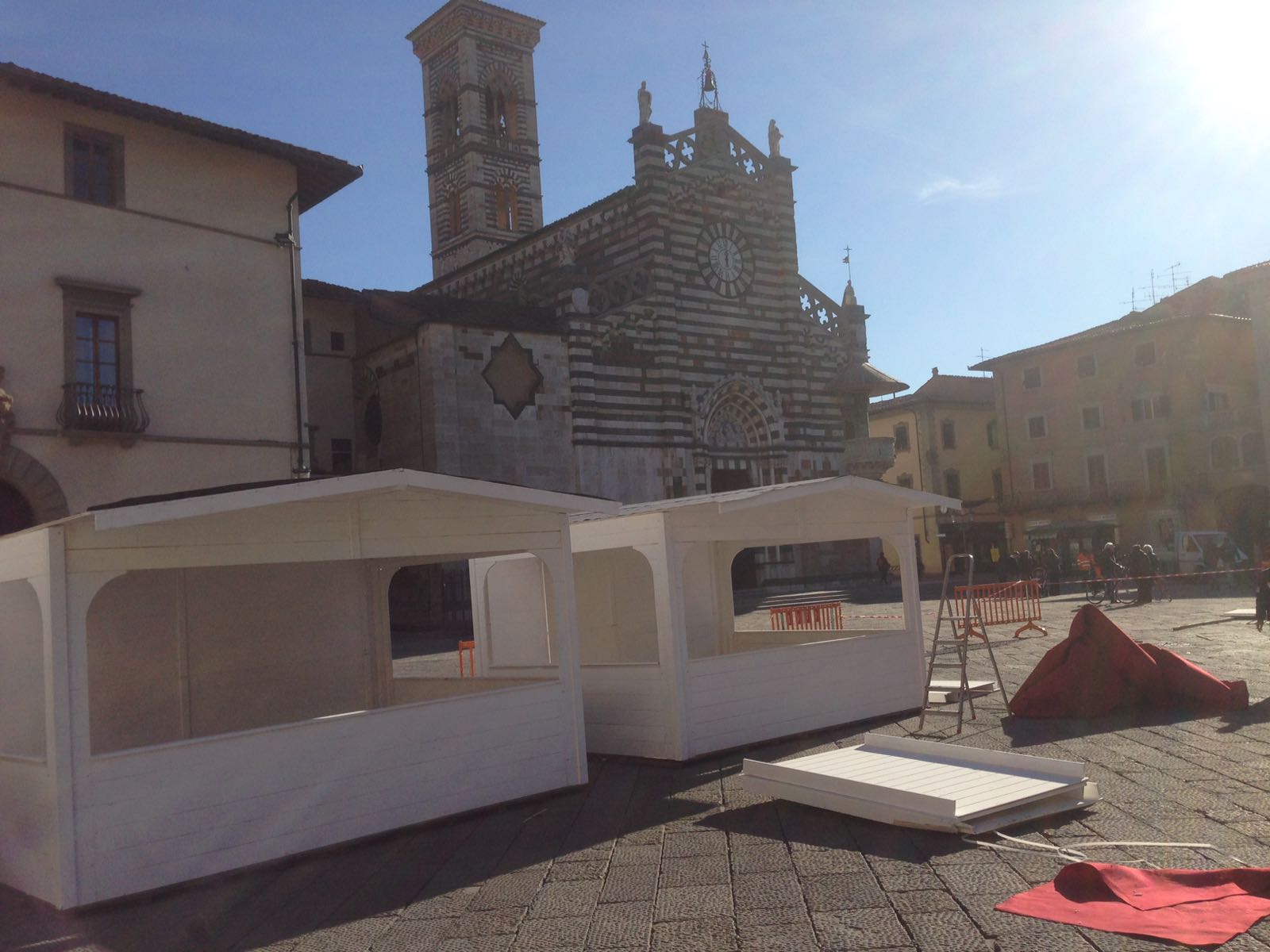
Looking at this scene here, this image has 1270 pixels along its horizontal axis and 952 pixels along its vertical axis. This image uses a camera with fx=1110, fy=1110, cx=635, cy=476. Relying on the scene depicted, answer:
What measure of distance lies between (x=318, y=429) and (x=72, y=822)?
22310 mm

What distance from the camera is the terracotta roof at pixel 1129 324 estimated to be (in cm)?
3847

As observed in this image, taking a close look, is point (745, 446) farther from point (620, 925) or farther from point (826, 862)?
point (620, 925)

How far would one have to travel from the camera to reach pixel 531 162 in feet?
138

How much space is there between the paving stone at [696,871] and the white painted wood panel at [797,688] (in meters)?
2.65

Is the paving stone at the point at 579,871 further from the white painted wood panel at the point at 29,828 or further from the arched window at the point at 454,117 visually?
the arched window at the point at 454,117

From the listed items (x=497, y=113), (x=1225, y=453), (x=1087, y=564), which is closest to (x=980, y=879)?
(x=1087, y=564)

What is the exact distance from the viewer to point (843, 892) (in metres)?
5.28

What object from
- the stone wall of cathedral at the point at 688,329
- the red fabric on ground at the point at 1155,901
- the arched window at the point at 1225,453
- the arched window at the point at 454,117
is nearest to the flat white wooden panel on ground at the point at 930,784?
the red fabric on ground at the point at 1155,901

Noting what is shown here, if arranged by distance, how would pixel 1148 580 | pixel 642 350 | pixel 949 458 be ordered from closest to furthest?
pixel 1148 580
pixel 642 350
pixel 949 458

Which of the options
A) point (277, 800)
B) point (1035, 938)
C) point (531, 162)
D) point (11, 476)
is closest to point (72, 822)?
point (277, 800)

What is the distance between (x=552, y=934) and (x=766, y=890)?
1.09 metres

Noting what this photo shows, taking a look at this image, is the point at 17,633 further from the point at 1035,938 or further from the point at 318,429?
the point at 318,429

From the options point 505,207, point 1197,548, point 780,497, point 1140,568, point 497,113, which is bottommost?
point 1140,568

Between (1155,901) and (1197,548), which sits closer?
(1155,901)
